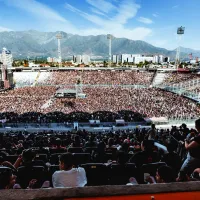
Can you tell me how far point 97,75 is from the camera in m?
61.4

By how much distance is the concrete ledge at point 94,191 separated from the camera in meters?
1.65

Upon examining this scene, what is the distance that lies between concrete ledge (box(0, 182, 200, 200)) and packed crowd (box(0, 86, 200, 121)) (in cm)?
2563

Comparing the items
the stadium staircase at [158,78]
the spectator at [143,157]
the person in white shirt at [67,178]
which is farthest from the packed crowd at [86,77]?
the person in white shirt at [67,178]

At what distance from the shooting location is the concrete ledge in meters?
1.65

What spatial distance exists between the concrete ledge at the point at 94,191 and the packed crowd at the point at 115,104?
84.1ft

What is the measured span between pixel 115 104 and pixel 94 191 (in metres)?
34.2

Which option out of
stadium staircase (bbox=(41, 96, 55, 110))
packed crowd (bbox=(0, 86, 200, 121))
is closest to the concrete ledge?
packed crowd (bbox=(0, 86, 200, 121))

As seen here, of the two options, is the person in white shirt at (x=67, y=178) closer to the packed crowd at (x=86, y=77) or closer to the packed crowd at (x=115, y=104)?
the packed crowd at (x=115, y=104)

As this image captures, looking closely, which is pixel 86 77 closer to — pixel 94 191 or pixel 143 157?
pixel 143 157

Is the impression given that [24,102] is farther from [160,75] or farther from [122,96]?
[160,75]

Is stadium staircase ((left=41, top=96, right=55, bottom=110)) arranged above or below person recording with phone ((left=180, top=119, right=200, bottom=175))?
below

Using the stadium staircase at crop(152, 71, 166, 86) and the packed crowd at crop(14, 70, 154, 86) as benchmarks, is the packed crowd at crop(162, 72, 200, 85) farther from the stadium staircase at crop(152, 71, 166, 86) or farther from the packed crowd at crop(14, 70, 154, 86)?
the packed crowd at crop(14, 70, 154, 86)

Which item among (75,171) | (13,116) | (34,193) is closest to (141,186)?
(34,193)

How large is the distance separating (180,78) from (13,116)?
40.5 m
